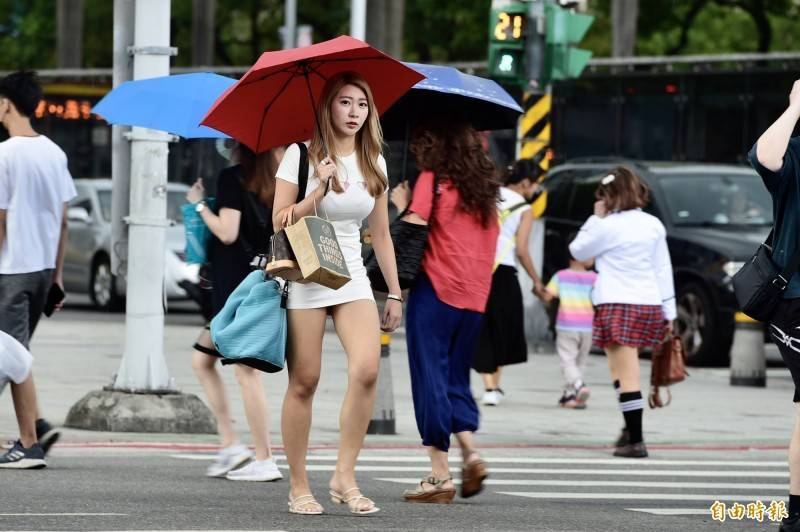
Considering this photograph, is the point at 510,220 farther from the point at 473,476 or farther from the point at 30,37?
the point at 30,37

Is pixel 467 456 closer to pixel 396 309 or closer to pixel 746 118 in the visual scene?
pixel 396 309

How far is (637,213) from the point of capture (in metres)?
11.0

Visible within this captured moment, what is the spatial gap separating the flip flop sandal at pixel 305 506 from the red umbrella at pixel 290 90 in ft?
5.07

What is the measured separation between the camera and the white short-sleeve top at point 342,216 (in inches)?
290

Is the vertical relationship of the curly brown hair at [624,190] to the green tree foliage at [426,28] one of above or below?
below

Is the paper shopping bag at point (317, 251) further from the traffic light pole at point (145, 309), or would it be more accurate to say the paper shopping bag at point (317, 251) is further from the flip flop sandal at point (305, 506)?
the traffic light pole at point (145, 309)

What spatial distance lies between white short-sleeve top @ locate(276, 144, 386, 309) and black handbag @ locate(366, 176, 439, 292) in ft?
2.29

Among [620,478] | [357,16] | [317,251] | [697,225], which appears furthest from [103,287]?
[317,251]

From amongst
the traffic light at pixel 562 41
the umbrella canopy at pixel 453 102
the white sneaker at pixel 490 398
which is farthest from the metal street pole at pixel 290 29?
the umbrella canopy at pixel 453 102

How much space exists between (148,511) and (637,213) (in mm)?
4501

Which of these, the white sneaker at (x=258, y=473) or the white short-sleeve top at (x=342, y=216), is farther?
the white sneaker at (x=258, y=473)

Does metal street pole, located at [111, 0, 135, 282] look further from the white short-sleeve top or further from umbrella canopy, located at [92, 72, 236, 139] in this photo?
the white short-sleeve top

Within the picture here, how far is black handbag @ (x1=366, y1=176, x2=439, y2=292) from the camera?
8.17 metres

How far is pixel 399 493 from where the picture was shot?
8.55 m
